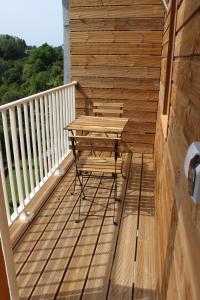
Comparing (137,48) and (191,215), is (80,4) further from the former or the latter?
(191,215)

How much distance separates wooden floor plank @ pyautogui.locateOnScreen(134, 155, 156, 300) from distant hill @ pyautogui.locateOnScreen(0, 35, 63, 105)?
1626 centimetres

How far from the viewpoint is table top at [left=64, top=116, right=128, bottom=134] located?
10.2 feet

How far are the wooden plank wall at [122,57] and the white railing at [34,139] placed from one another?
45cm

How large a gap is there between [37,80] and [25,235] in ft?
66.4

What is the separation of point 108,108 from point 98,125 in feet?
4.11

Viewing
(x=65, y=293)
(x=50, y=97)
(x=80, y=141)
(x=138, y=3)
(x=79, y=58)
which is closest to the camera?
(x=65, y=293)

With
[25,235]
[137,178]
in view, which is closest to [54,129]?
[137,178]

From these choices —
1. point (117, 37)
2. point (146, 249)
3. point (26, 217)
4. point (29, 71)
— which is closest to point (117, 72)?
point (117, 37)

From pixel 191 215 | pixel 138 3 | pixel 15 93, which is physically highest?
pixel 138 3

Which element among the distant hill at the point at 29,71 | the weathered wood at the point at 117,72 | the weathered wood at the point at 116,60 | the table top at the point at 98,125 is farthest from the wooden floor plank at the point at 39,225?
the distant hill at the point at 29,71

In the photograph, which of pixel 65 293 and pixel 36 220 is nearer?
pixel 65 293

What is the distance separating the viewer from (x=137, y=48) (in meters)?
4.19

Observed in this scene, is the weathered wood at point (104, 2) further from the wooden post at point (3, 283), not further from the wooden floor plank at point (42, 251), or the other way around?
the wooden post at point (3, 283)

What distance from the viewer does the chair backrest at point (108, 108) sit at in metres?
Answer: 4.13
